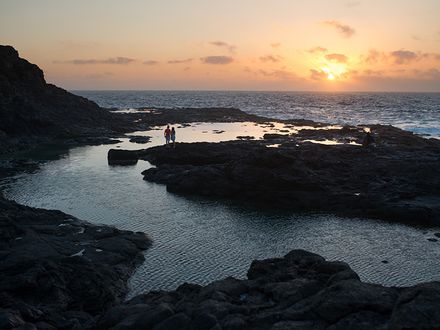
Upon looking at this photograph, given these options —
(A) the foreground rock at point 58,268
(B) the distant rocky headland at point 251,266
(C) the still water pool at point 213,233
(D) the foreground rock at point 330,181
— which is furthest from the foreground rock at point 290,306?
(D) the foreground rock at point 330,181

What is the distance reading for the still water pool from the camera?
80.4 feet

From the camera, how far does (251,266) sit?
19.8 meters

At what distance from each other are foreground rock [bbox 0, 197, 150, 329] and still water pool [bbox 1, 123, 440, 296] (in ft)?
5.33

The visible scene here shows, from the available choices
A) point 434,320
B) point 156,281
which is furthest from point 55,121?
point 434,320

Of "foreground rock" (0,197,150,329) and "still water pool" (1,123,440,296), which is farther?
"still water pool" (1,123,440,296)

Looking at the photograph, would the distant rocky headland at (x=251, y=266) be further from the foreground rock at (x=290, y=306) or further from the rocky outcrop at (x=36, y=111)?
the rocky outcrop at (x=36, y=111)

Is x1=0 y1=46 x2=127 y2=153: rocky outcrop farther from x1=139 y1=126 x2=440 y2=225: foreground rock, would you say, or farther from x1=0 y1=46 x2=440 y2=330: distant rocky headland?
x1=139 y1=126 x2=440 y2=225: foreground rock

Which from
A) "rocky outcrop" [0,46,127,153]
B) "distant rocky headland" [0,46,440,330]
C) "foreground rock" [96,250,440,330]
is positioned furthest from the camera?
"rocky outcrop" [0,46,127,153]

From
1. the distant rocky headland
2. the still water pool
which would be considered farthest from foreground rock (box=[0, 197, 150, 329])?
the still water pool

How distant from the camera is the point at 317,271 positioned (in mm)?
17797

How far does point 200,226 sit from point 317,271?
15.9 metres

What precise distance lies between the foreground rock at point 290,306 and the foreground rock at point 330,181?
21245mm

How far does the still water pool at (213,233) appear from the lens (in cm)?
2450

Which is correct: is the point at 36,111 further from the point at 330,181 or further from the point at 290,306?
the point at 290,306
